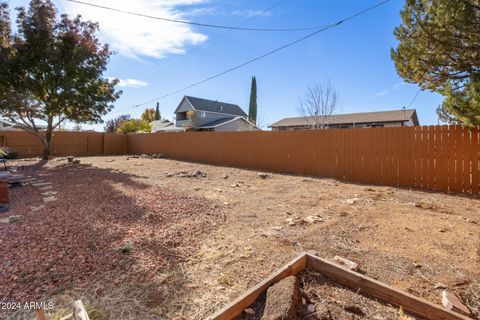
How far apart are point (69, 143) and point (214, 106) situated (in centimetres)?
1407

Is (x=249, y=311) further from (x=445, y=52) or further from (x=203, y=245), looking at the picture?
(x=445, y=52)

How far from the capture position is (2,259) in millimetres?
2324

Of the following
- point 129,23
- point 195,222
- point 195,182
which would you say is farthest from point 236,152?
point 195,222

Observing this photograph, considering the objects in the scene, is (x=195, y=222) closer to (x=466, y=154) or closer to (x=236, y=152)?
(x=466, y=154)

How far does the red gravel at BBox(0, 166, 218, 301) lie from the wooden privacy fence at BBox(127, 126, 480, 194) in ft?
15.3

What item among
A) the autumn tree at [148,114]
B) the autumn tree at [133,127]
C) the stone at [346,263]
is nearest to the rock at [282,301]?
the stone at [346,263]

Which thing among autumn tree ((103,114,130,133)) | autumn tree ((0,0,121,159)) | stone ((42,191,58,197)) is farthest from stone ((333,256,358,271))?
autumn tree ((103,114,130,133))

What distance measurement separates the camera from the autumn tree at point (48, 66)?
9031mm

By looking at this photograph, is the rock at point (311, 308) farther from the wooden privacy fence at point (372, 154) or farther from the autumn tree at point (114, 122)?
the autumn tree at point (114, 122)

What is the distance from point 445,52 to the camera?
4.77 meters

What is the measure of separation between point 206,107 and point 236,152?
15.3 metres

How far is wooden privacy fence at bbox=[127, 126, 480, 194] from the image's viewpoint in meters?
5.27

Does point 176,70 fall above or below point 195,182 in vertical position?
above

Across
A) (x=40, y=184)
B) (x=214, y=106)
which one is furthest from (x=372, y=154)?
(x=214, y=106)
